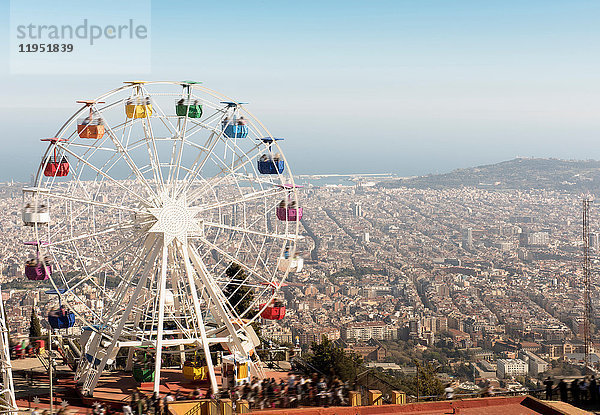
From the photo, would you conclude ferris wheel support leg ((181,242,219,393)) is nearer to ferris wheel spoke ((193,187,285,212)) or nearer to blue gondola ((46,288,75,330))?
ferris wheel spoke ((193,187,285,212))

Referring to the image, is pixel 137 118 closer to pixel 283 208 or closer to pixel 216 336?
pixel 283 208

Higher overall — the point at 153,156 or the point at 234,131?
the point at 234,131

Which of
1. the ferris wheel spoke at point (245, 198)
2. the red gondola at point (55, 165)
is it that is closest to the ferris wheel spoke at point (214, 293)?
the ferris wheel spoke at point (245, 198)

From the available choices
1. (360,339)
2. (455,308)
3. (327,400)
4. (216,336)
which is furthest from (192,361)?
(455,308)

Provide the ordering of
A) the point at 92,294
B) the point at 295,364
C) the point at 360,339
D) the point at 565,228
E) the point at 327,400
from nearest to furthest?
the point at 327,400 < the point at 295,364 < the point at 92,294 < the point at 360,339 < the point at 565,228

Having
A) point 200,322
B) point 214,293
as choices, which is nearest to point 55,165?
point 214,293

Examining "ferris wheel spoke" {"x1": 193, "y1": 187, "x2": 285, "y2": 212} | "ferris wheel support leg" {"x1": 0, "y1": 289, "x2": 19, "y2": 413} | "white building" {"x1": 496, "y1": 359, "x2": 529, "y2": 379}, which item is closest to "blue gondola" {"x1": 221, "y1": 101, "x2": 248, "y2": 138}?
"ferris wheel spoke" {"x1": 193, "y1": 187, "x2": 285, "y2": 212}

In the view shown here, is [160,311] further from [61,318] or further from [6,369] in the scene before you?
[6,369]
